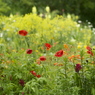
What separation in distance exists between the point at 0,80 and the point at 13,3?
12.3 meters

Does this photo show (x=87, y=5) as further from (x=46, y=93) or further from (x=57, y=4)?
(x=46, y=93)

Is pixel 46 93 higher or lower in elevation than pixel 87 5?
lower

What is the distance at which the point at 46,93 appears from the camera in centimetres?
349

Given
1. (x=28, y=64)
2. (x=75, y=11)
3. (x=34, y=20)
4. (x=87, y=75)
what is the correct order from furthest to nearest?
(x=75, y=11) < (x=34, y=20) < (x=28, y=64) < (x=87, y=75)

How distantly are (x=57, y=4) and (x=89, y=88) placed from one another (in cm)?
1330

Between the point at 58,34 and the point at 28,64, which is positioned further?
the point at 58,34

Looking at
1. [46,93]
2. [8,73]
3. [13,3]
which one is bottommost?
[46,93]

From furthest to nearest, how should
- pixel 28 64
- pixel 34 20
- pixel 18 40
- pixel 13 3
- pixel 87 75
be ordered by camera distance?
pixel 13 3 → pixel 18 40 → pixel 34 20 → pixel 28 64 → pixel 87 75

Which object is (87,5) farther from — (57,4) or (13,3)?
(13,3)

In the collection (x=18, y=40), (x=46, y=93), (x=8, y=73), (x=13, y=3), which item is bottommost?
(x=46, y=93)

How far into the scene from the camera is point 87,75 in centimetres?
348

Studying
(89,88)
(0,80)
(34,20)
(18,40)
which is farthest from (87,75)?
(18,40)

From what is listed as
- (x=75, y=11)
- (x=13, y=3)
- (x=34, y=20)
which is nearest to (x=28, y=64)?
(x=34, y=20)

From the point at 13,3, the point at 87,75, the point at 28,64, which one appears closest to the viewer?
the point at 87,75
